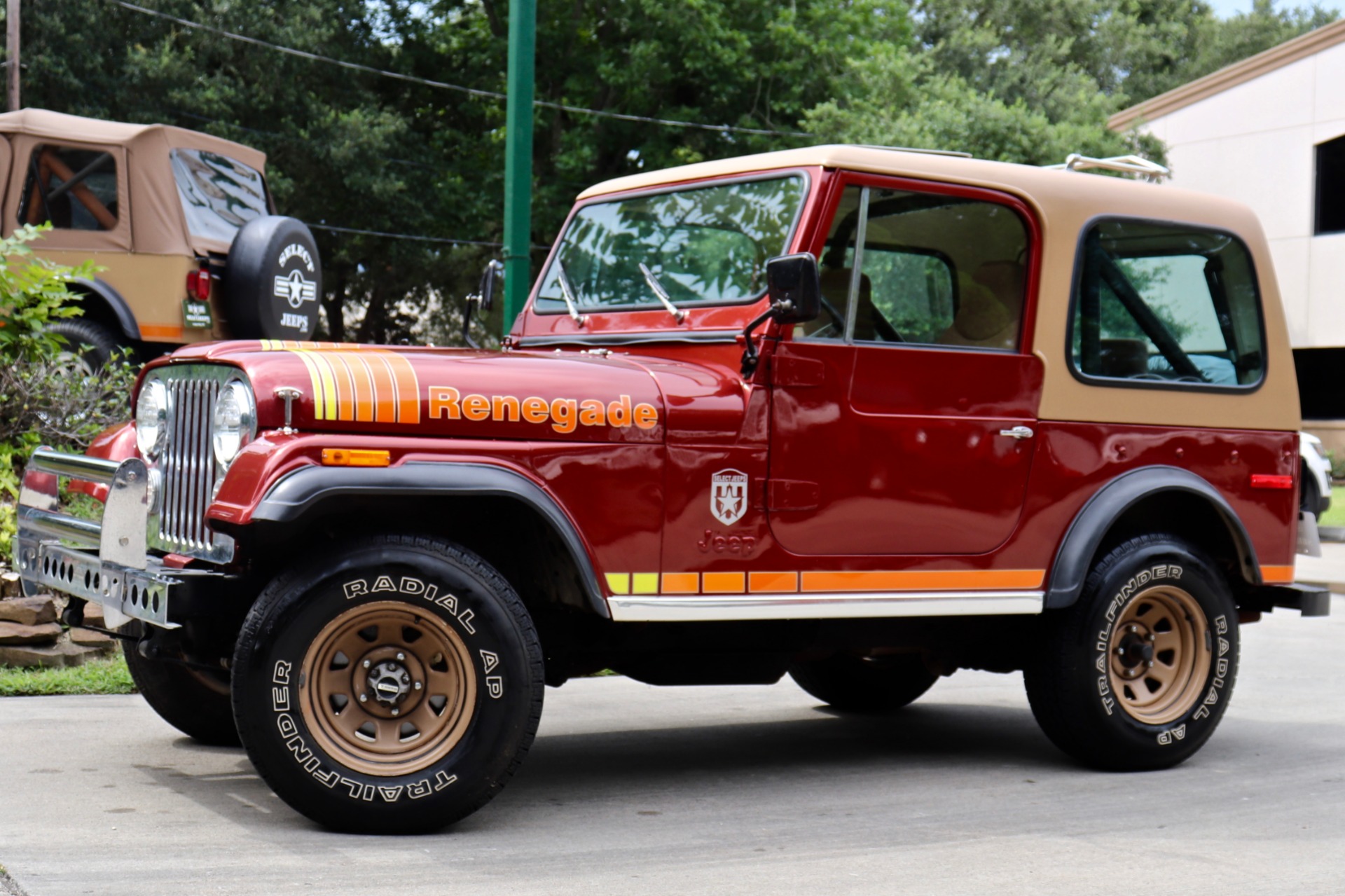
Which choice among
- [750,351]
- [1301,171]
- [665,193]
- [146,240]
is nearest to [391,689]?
[750,351]

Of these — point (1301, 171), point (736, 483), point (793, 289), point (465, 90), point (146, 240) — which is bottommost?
point (736, 483)

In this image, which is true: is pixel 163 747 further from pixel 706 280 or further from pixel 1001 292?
pixel 1001 292

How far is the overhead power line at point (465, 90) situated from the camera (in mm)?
29719

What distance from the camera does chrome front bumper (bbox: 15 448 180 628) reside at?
4742 millimetres

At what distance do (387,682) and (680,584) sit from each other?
101 centimetres

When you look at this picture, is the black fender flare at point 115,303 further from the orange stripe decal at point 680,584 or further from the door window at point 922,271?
the orange stripe decal at point 680,584

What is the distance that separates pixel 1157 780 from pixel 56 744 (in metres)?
4.22

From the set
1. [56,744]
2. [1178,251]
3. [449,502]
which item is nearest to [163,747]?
[56,744]

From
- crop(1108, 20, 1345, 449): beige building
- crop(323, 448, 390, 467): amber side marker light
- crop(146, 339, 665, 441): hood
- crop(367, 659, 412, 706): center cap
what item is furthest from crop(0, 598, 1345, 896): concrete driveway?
crop(1108, 20, 1345, 449): beige building

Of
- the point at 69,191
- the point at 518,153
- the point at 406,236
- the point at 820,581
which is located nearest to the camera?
the point at 820,581

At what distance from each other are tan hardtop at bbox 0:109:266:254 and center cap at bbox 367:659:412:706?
328 inches

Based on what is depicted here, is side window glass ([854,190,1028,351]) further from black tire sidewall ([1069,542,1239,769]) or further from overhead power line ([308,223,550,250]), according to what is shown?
overhead power line ([308,223,550,250])

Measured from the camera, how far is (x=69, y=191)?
12.6 meters

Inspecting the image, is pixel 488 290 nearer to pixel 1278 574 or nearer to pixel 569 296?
pixel 569 296
